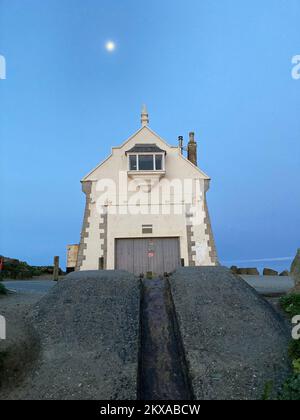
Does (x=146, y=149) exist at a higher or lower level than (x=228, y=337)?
higher

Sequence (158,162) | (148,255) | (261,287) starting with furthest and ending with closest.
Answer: (158,162)
(148,255)
(261,287)

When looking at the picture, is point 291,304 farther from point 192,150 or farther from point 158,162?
point 192,150

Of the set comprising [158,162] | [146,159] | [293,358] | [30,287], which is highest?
[146,159]

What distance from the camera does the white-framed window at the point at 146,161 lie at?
2095cm

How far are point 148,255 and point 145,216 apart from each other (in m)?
2.62

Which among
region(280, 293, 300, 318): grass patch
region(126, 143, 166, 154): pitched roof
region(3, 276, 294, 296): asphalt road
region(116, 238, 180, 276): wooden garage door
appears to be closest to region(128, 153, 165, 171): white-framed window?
region(126, 143, 166, 154): pitched roof

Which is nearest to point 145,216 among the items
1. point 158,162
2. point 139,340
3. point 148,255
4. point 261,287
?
point 148,255

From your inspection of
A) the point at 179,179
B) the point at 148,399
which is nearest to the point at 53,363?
the point at 148,399

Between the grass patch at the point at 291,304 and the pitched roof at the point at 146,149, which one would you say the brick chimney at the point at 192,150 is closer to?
the pitched roof at the point at 146,149

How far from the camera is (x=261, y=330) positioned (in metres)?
7.89

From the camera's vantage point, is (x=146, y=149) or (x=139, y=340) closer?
(x=139, y=340)

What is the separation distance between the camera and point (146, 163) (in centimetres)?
2105

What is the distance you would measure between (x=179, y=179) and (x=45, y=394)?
17317 mm

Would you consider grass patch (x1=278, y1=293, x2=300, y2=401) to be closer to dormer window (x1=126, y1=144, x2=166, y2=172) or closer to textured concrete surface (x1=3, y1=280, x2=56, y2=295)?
textured concrete surface (x1=3, y1=280, x2=56, y2=295)
